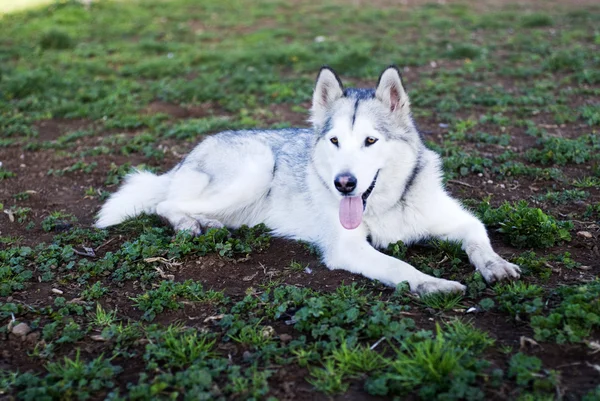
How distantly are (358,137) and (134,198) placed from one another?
7.93 ft

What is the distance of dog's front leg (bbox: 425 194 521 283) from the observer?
12.1 feet

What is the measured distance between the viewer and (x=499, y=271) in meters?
3.65

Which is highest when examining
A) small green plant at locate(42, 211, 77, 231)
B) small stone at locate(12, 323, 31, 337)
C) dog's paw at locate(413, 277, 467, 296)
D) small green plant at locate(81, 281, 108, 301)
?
dog's paw at locate(413, 277, 467, 296)

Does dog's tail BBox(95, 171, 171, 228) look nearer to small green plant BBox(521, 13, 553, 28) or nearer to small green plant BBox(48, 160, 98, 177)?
small green plant BBox(48, 160, 98, 177)

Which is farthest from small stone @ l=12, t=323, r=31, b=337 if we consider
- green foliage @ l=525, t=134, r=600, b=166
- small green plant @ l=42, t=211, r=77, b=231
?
green foliage @ l=525, t=134, r=600, b=166

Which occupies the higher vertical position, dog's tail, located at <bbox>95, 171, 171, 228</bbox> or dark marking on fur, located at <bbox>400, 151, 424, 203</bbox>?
dark marking on fur, located at <bbox>400, 151, 424, 203</bbox>

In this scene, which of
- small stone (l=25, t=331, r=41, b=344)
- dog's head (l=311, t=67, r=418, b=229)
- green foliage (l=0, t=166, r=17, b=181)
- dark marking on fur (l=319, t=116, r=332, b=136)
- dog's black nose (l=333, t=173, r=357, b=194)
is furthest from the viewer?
green foliage (l=0, t=166, r=17, b=181)

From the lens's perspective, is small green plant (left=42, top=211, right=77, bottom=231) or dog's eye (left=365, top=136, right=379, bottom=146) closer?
dog's eye (left=365, top=136, right=379, bottom=146)

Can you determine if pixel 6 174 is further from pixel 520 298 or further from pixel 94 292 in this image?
pixel 520 298

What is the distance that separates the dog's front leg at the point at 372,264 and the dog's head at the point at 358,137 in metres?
0.16

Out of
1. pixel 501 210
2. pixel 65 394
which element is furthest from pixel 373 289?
pixel 65 394

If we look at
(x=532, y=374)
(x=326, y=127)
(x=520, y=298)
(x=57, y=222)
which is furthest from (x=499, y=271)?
(x=57, y=222)

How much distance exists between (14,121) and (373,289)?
6314mm

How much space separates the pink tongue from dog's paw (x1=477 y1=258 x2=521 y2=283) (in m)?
0.94
